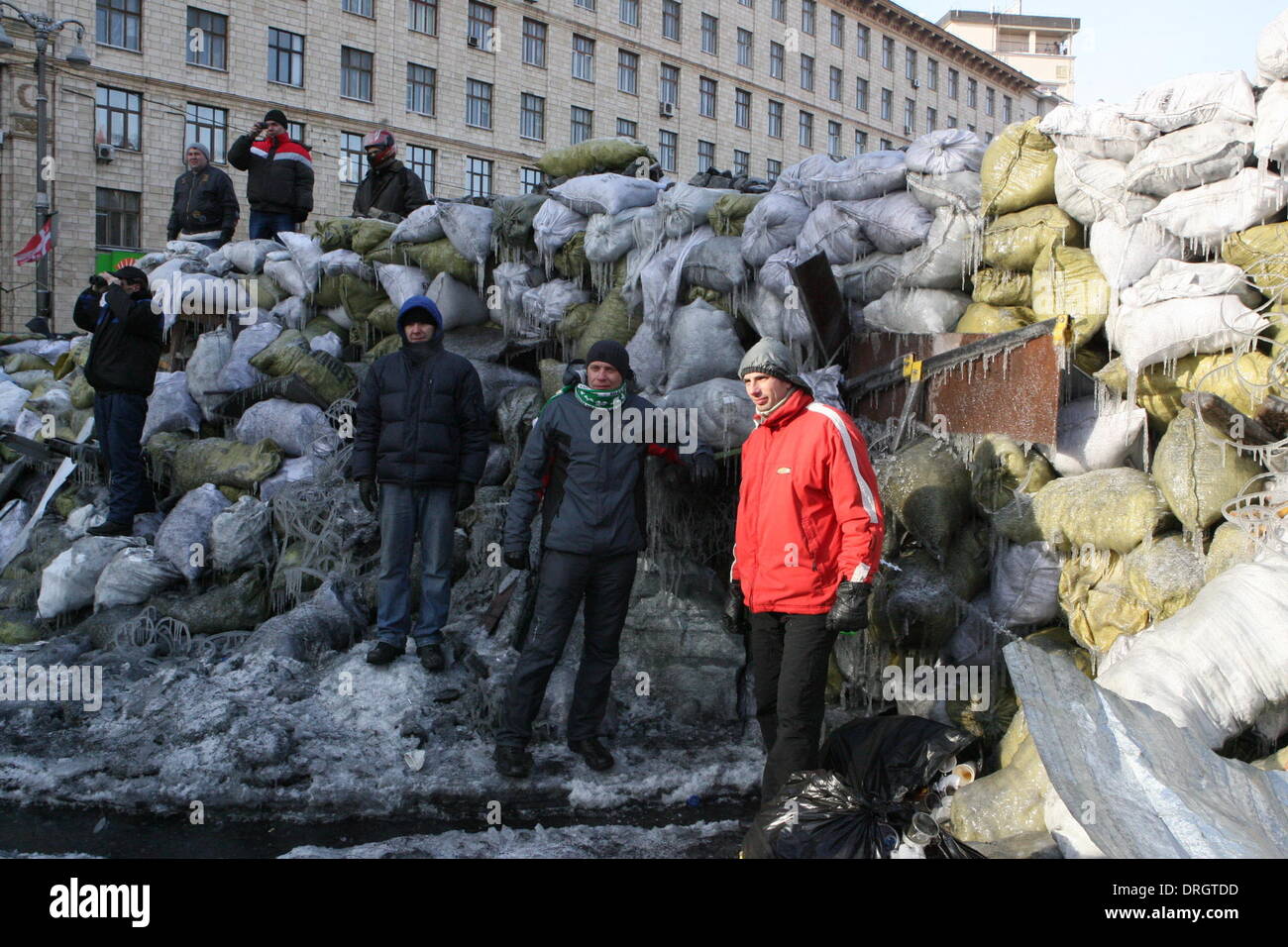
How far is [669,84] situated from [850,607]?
3697 centimetres

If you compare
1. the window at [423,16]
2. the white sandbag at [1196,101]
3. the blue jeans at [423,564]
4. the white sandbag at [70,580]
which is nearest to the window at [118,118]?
the window at [423,16]

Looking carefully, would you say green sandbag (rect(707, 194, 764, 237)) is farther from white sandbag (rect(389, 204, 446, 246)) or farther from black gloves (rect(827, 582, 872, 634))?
black gloves (rect(827, 582, 872, 634))

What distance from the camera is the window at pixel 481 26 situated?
31688 mm

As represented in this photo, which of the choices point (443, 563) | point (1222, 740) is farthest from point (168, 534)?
point (1222, 740)

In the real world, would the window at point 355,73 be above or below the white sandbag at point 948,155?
above

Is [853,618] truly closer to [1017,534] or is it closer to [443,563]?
[1017,534]

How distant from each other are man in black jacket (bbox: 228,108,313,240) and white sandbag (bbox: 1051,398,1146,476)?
21.9 feet

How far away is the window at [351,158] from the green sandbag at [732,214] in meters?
25.1

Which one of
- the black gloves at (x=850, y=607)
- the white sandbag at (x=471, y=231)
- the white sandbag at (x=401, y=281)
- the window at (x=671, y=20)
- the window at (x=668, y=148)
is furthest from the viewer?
the window at (x=671, y=20)

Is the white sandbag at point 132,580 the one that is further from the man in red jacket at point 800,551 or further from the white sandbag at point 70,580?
the man in red jacket at point 800,551

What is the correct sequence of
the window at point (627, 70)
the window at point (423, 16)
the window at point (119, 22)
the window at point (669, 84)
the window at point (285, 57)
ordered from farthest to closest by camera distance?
the window at point (669, 84), the window at point (627, 70), the window at point (423, 16), the window at point (285, 57), the window at point (119, 22)

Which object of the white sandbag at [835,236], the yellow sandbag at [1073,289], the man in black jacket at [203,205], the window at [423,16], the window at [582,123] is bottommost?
the yellow sandbag at [1073,289]

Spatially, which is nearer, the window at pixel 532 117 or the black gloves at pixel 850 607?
the black gloves at pixel 850 607

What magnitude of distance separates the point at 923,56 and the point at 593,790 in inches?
1991
